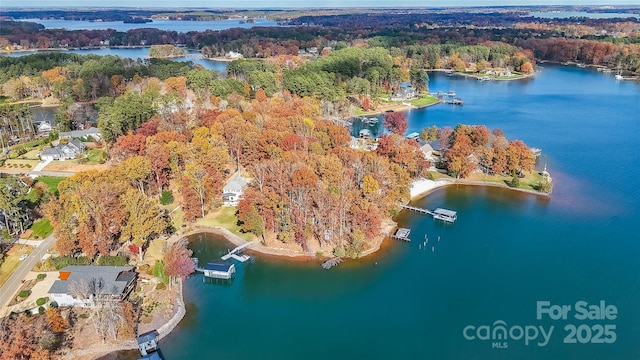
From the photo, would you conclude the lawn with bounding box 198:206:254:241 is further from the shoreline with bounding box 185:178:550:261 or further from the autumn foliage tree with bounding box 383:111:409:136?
the autumn foliage tree with bounding box 383:111:409:136

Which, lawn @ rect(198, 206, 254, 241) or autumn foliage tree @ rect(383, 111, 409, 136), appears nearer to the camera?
lawn @ rect(198, 206, 254, 241)

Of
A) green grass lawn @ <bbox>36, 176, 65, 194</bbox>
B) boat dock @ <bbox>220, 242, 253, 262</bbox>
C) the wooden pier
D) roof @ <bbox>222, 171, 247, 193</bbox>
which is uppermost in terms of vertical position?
roof @ <bbox>222, 171, 247, 193</bbox>

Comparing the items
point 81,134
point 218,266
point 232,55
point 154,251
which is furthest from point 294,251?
point 232,55

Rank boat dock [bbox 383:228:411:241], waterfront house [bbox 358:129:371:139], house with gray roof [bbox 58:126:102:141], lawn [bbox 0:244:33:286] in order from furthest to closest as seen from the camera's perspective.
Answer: waterfront house [bbox 358:129:371:139] → house with gray roof [bbox 58:126:102:141] → boat dock [bbox 383:228:411:241] → lawn [bbox 0:244:33:286]

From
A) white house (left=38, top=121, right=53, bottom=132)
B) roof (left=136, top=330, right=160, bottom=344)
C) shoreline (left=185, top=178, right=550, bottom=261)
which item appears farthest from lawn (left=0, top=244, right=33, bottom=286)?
white house (left=38, top=121, right=53, bottom=132)

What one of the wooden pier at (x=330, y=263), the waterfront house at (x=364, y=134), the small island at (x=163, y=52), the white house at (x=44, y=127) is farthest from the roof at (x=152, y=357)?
the small island at (x=163, y=52)

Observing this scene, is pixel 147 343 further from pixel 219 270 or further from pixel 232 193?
pixel 232 193

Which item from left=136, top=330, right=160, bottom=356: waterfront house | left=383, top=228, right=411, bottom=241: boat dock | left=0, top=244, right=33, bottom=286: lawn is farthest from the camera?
left=383, top=228, right=411, bottom=241: boat dock
